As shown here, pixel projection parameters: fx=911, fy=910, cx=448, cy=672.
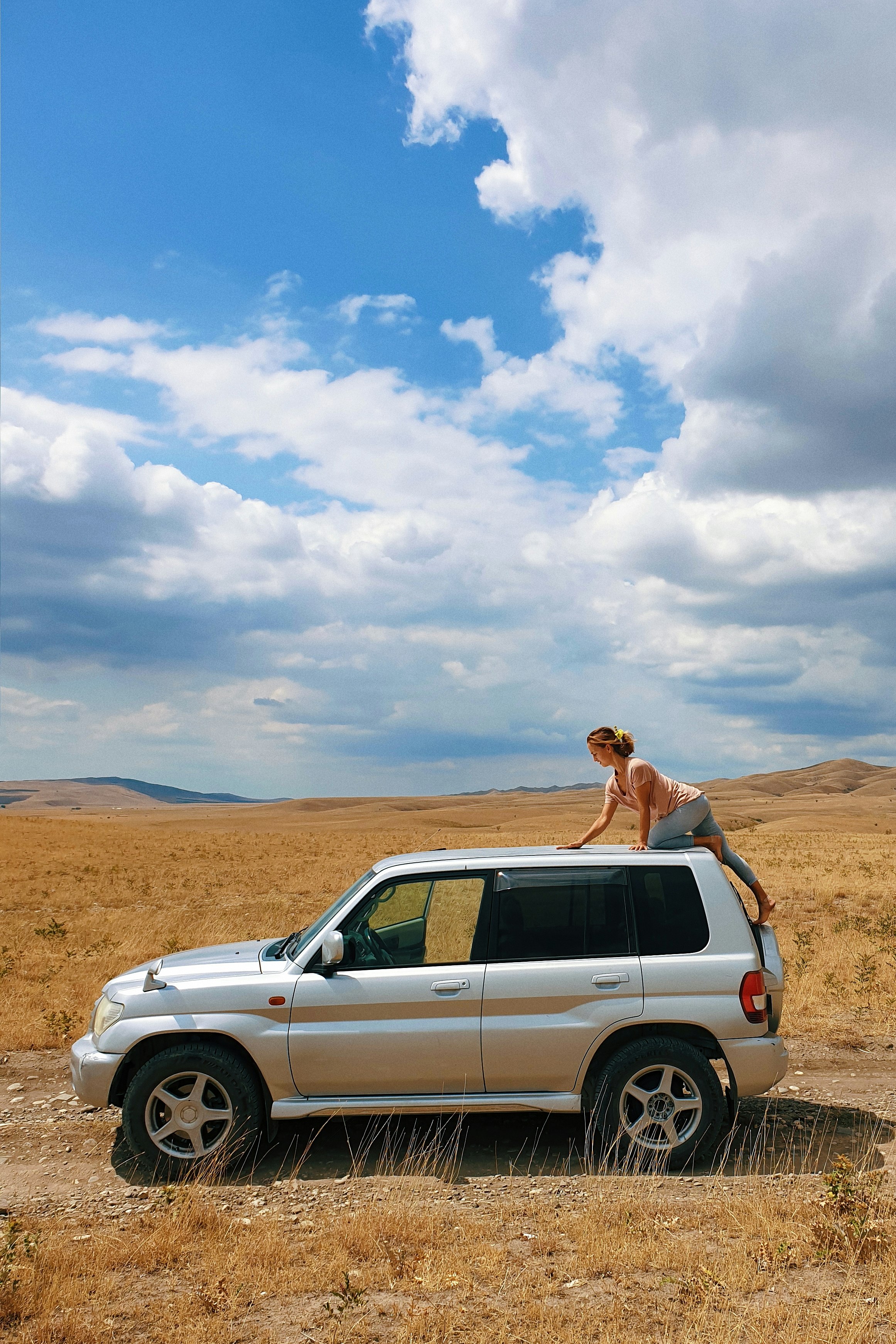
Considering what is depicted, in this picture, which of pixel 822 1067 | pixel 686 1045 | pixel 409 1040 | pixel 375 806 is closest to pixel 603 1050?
pixel 686 1045

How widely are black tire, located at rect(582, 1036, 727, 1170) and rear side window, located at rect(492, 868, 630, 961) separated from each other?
2.03ft

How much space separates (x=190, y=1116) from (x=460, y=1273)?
6.94ft

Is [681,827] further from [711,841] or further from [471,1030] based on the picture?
[471,1030]

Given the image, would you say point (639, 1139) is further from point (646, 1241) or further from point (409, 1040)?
point (409, 1040)

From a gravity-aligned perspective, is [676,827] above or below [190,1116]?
above

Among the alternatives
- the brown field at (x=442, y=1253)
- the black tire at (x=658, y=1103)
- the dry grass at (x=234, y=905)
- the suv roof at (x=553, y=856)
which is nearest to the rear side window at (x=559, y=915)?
the suv roof at (x=553, y=856)

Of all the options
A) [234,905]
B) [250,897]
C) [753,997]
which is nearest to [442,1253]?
[753,997]

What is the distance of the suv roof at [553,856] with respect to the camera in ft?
19.6

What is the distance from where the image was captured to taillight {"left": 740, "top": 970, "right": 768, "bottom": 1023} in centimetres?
554

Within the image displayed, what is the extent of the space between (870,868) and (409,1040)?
2517 centimetres

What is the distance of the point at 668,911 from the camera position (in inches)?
229

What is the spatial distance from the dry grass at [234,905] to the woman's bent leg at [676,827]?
3711mm

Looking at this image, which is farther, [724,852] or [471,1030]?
[724,852]

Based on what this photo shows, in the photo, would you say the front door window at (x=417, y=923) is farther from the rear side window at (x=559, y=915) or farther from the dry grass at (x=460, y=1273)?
the dry grass at (x=460, y=1273)
